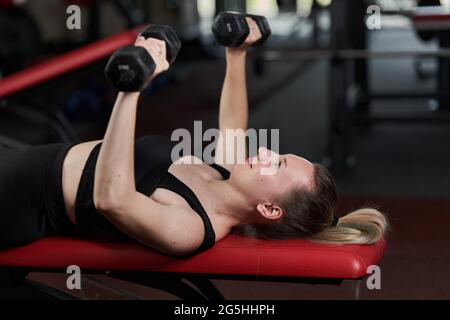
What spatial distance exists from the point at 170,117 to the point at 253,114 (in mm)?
521

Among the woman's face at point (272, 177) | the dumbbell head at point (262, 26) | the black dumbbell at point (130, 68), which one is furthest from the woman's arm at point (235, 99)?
the black dumbbell at point (130, 68)

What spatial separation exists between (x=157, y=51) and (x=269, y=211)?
45cm

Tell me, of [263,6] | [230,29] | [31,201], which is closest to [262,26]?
[230,29]

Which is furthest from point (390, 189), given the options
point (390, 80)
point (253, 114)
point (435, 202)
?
point (390, 80)

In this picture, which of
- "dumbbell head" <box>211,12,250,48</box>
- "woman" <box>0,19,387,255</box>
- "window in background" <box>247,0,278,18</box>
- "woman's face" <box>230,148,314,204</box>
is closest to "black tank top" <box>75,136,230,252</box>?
"woman" <box>0,19,387,255</box>

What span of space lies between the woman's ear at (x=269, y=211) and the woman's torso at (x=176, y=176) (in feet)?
0.33

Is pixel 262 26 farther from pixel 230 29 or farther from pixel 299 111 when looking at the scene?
pixel 299 111

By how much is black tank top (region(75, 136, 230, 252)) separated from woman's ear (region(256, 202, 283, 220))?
124mm

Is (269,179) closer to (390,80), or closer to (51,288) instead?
(51,288)

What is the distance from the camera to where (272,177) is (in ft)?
5.91

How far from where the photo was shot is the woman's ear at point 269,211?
1.82 meters

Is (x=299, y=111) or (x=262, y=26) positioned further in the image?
(x=299, y=111)

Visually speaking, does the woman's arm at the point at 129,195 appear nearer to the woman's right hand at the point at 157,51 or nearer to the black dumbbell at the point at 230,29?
the woman's right hand at the point at 157,51

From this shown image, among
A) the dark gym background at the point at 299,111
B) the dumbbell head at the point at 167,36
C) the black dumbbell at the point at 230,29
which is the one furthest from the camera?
the dark gym background at the point at 299,111
